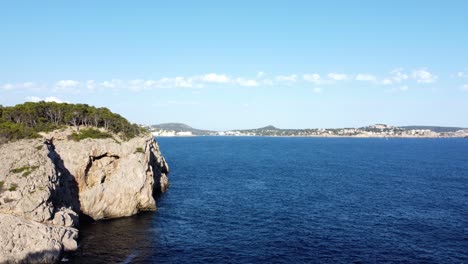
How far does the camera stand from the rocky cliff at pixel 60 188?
182ft

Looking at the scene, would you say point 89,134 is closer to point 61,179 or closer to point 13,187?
point 61,179

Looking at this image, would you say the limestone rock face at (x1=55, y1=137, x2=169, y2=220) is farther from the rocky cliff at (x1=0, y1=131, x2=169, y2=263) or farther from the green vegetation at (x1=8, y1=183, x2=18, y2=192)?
the green vegetation at (x1=8, y1=183, x2=18, y2=192)

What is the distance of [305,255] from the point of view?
58.9m

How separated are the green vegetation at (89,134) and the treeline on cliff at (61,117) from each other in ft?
14.7

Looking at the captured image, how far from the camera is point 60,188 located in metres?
69.4

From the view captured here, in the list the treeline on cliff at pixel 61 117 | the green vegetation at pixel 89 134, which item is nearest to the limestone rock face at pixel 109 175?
the green vegetation at pixel 89 134

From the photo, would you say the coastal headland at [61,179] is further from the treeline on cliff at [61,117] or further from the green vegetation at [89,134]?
the treeline on cliff at [61,117]

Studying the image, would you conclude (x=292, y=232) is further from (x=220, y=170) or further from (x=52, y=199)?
(x=220, y=170)

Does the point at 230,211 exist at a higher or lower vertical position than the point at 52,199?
lower

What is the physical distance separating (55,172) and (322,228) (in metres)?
50.9

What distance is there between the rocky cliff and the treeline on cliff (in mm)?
8490

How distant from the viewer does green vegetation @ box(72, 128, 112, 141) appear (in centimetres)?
8222

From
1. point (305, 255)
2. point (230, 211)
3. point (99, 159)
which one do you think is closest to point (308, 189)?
point (230, 211)

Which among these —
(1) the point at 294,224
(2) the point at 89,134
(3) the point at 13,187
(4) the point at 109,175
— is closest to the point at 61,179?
(3) the point at 13,187
